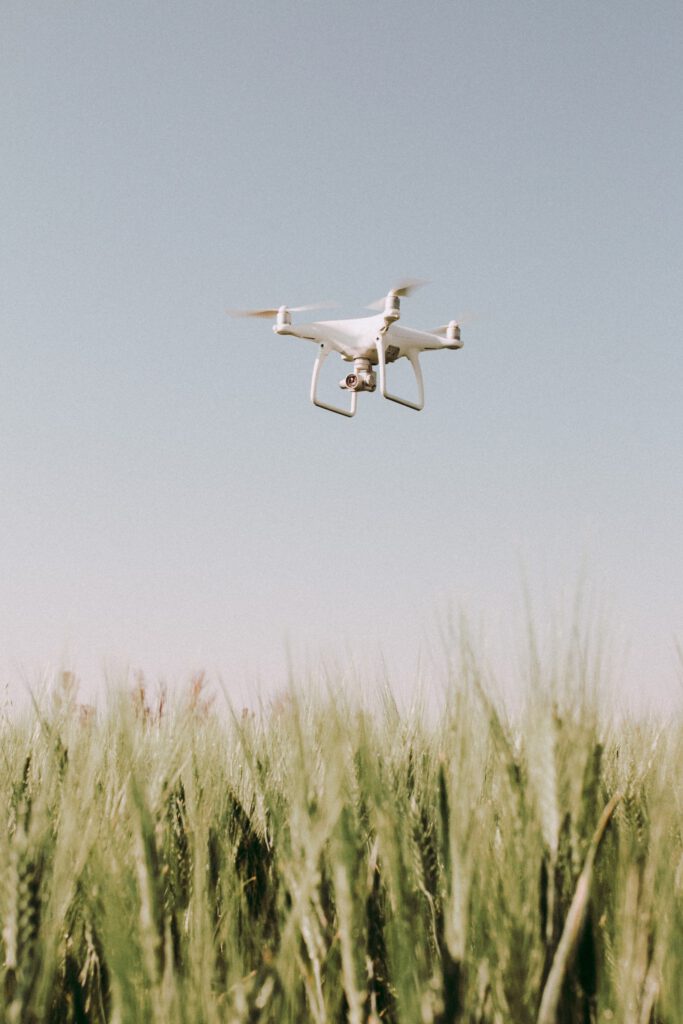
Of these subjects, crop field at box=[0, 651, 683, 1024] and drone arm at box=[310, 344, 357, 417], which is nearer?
crop field at box=[0, 651, 683, 1024]

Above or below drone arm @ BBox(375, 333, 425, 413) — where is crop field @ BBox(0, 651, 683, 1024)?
below

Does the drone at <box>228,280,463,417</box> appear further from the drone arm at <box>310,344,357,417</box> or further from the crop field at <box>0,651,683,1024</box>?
the crop field at <box>0,651,683,1024</box>

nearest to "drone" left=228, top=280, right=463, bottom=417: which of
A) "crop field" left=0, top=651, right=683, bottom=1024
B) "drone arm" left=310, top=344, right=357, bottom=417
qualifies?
"drone arm" left=310, top=344, right=357, bottom=417

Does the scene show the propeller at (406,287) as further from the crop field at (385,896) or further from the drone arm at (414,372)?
the crop field at (385,896)

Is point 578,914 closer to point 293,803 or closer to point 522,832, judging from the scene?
point 522,832

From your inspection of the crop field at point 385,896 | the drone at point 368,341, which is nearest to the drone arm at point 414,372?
the drone at point 368,341

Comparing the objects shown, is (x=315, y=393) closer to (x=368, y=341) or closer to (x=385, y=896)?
(x=368, y=341)

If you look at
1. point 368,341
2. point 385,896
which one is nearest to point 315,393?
point 368,341
